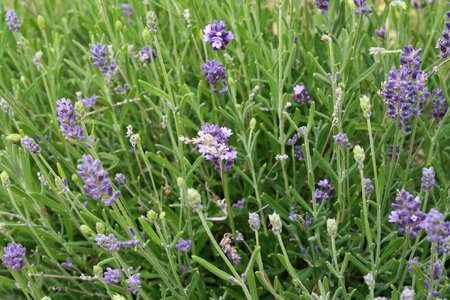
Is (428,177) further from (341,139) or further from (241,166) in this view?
(241,166)

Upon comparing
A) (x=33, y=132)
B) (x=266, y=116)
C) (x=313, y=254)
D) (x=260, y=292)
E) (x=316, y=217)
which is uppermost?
(x=33, y=132)

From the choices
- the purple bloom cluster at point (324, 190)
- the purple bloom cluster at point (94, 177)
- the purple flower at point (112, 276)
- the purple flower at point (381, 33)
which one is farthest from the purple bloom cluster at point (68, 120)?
the purple flower at point (381, 33)

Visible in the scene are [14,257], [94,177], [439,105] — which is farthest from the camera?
[439,105]

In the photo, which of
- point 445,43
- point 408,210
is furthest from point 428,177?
point 445,43

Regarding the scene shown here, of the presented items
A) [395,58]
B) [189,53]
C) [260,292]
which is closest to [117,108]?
[189,53]

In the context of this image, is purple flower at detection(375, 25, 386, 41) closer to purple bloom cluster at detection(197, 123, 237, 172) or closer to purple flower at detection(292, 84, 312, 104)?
purple flower at detection(292, 84, 312, 104)

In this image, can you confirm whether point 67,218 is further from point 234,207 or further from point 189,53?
point 189,53

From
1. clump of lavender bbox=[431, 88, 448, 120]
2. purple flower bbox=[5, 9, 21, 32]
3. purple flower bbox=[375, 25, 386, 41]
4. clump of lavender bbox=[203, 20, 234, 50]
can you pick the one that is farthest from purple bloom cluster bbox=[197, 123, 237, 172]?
purple flower bbox=[375, 25, 386, 41]
